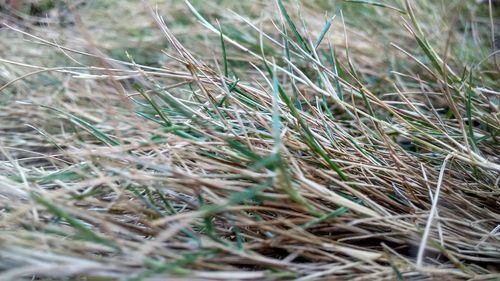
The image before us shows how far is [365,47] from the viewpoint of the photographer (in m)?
1.63

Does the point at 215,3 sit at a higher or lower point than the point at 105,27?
higher

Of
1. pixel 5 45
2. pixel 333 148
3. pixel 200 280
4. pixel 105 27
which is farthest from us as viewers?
pixel 105 27

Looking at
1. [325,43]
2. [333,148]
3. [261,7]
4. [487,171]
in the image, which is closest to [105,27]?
[261,7]

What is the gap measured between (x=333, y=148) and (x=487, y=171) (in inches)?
9.8

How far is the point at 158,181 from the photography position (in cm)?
75

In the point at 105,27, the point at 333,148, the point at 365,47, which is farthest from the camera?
the point at 105,27

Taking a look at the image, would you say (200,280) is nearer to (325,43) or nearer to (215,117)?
(215,117)

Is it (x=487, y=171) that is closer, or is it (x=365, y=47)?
(x=487, y=171)

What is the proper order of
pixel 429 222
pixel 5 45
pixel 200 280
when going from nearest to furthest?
1. pixel 200 280
2. pixel 429 222
3. pixel 5 45

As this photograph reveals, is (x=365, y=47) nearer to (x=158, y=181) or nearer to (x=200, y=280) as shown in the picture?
(x=158, y=181)

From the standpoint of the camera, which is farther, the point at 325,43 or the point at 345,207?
the point at 325,43

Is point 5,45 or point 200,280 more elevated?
point 200,280

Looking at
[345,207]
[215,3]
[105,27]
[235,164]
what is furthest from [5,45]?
[345,207]

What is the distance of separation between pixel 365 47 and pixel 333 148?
2.62ft
